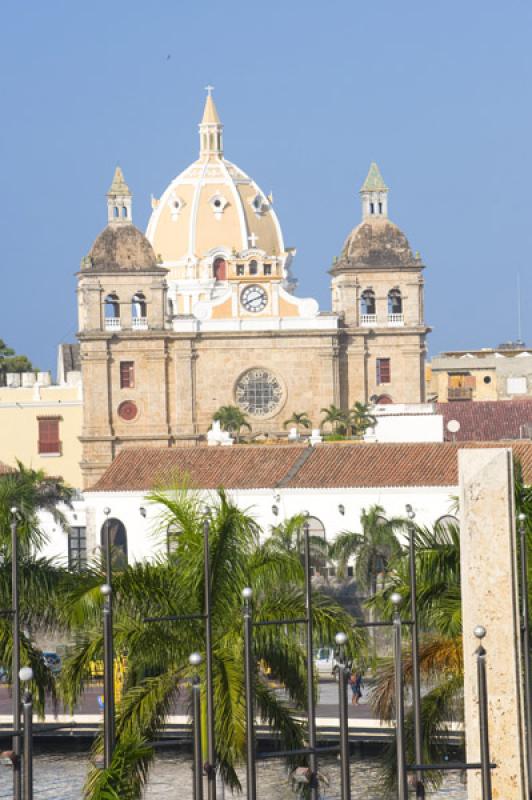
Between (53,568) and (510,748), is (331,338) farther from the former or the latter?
(510,748)

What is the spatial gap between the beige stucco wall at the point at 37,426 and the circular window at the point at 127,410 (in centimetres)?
236

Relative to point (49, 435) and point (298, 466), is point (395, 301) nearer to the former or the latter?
point (49, 435)

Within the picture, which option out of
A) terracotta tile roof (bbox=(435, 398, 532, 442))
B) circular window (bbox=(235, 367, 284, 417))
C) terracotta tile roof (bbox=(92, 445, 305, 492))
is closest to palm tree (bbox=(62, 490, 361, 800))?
terracotta tile roof (bbox=(92, 445, 305, 492))

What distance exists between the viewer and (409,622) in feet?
102

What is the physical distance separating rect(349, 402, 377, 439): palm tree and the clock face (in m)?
7.08

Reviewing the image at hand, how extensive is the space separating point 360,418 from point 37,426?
15.4 meters

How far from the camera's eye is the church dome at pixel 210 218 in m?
131

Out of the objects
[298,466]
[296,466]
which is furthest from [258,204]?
[298,466]

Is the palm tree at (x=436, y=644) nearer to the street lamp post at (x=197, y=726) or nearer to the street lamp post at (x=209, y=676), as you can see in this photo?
the street lamp post at (x=209, y=676)

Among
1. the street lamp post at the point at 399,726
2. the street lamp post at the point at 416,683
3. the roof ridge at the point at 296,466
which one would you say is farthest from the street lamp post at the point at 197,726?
the roof ridge at the point at 296,466

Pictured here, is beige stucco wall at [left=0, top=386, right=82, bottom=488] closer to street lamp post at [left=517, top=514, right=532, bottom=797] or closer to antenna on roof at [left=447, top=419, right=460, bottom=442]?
antenna on roof at [left=447, top=419, right=460, bottom=442]

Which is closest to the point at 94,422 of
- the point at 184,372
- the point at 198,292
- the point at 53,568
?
the point at 184,372

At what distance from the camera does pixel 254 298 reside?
113125 mm

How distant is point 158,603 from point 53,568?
4.54 meters
